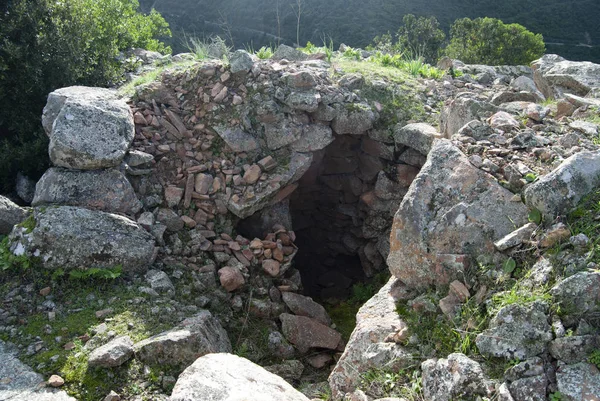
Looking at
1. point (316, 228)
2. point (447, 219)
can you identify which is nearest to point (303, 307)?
point (447, 219)

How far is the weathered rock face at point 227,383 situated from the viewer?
3.26 meters

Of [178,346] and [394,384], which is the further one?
[178,346]

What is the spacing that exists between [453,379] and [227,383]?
1.57 m

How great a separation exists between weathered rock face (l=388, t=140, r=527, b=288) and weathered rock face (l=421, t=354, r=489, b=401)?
39.5 inches

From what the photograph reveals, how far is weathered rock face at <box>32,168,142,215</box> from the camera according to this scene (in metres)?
5.92

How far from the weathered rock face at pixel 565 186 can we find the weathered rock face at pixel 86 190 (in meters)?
4.60

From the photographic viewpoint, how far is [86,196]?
234 inches

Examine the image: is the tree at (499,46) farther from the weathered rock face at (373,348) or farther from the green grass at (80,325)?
the green grass at (80,325)

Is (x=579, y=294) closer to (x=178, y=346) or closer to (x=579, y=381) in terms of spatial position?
(x=579, y=381)

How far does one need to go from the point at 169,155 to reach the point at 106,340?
288cm

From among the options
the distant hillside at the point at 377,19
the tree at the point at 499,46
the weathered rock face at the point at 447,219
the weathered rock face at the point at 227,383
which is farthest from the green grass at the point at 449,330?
the distant hillside at the point at 377,19

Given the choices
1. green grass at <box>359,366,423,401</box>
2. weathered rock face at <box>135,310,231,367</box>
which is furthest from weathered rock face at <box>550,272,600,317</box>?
weathered rock face at <box>135,310,231,367</box>

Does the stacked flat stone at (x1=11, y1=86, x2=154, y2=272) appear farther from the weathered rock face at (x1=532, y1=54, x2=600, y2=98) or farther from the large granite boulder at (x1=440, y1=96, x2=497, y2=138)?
the weathered rock face at (x1=532, y1=54, x2=600, y2=98)

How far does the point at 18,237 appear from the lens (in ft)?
18.5
